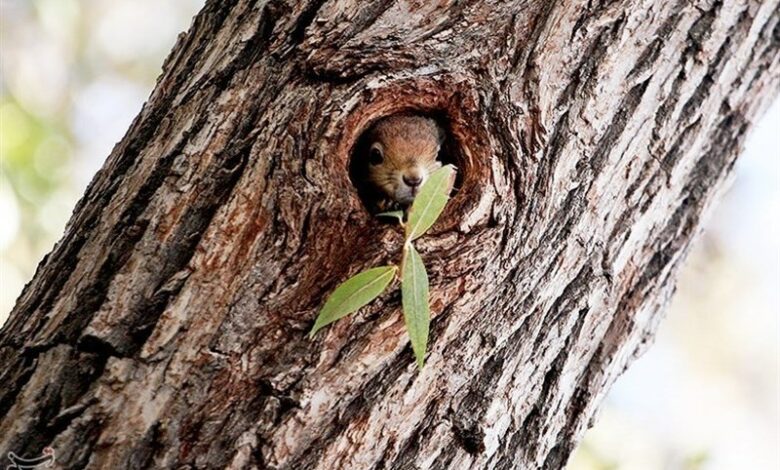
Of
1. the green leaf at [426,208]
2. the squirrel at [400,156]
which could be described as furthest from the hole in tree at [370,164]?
the green leaf at [426,208]

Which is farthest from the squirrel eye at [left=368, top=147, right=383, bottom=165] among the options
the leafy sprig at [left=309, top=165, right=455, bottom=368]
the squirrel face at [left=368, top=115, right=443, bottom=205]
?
the leafy sprig at [left=309, top=165, right=455, bottom=368]

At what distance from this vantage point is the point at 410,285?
3.95 ft

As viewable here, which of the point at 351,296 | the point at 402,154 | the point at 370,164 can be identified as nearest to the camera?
the point at 351,296

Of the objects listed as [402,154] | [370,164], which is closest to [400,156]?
[402,154]

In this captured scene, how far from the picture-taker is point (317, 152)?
4.13 ft

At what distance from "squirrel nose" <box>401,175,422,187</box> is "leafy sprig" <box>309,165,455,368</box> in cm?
45

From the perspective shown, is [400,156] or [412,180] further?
[412,180]

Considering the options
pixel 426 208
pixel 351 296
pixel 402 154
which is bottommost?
pixel 351 296

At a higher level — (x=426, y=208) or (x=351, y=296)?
(x=426, y=208)

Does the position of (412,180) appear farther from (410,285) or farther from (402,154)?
(410,285)

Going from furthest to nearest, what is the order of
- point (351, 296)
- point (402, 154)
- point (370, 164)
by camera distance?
point (370, 164), point (402, 154), point (351, 296)

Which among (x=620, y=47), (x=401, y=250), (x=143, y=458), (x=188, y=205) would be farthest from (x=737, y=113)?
(x=143, y=458)

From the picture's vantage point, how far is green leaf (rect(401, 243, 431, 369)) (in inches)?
46.9

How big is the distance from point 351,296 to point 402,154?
17.9 inches
